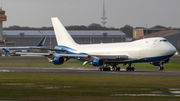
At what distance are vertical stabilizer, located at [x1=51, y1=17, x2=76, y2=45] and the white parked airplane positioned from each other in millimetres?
1524

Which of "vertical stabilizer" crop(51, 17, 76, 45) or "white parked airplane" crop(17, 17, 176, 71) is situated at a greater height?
"vertical stabilizer" crop(51, 17, 76, 45)

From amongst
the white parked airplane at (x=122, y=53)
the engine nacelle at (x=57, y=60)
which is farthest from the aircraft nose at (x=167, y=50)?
the engine nacelle at (x=57, y=60)

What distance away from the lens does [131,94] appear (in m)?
25.0

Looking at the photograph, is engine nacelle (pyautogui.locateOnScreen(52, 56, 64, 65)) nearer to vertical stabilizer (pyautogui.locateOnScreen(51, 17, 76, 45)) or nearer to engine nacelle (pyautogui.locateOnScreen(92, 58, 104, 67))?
engine nacelle (pyautogui.locateOnScreen(92, 58, 104, 67))

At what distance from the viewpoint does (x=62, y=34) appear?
66.9m

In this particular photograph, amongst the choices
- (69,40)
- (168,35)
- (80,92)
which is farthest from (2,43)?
(80,92)

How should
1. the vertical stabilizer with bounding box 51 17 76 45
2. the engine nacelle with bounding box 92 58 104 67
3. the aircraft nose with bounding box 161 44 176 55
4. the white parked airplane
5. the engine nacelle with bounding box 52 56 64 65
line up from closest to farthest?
the aircraft nose with bounding box 161 44 176 55 < the white parked airplane < the engine nacelle with bounding box 92 58 104 67 < the engine nacelle with bounding box 52 56 64 65 < the vertical stabilizer with bounding box 51 17 76 45

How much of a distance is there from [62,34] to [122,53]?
15.8 metres

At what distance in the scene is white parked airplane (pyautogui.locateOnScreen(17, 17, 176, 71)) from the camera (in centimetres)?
5209

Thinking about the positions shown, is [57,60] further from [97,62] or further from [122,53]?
[122,53]

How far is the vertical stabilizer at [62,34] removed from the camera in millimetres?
66188

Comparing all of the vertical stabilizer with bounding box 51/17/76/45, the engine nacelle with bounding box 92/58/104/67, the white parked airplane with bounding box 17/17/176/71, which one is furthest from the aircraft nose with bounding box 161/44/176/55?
the vertical stabilizer with bounding box 51/17/76/45

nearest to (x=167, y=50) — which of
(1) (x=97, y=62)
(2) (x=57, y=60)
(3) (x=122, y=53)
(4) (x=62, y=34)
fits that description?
(3) (x=122, y=53)

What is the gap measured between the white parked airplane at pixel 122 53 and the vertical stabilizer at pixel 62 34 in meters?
1.52
